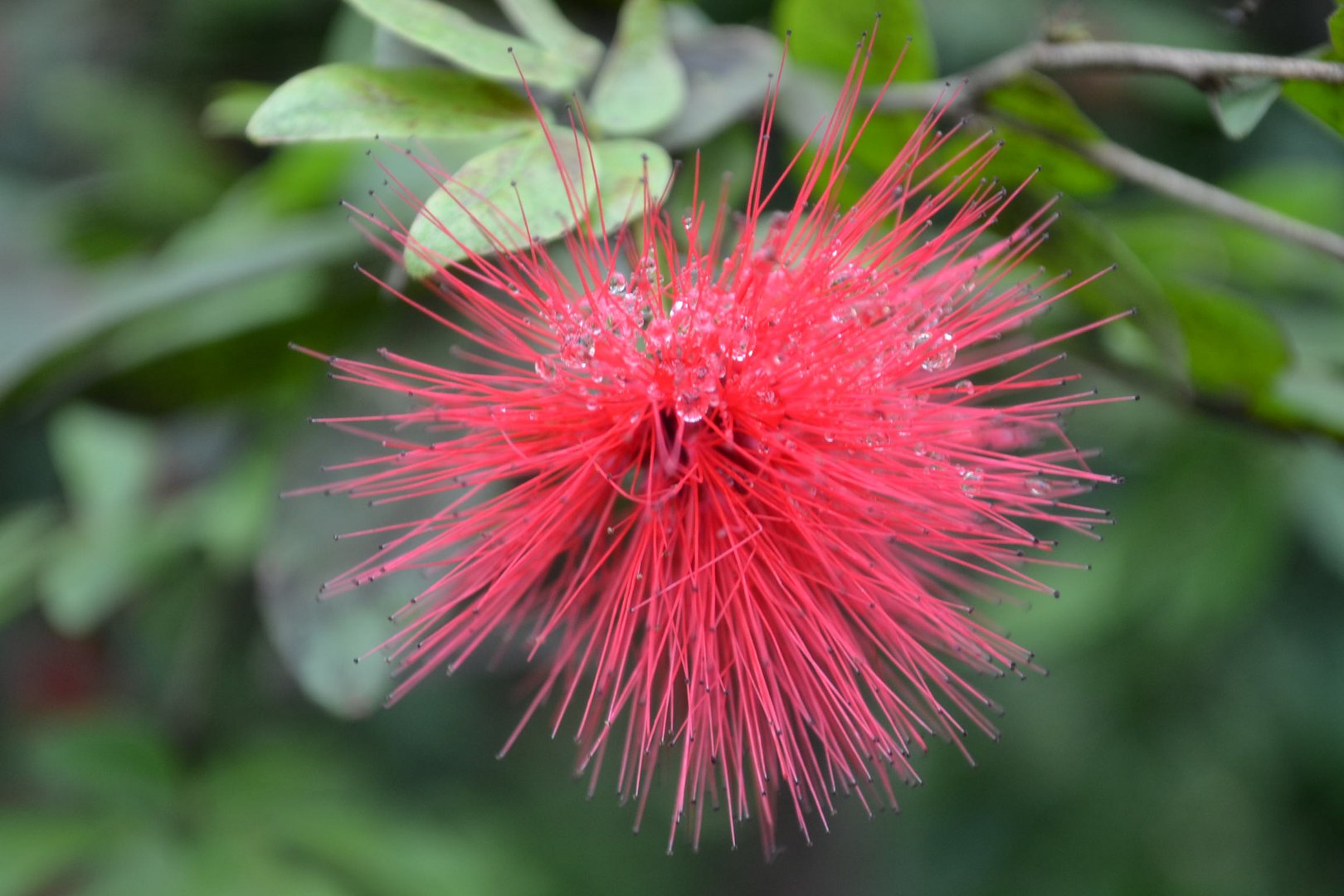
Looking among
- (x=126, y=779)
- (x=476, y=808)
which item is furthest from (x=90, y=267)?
(x=476, y=808)

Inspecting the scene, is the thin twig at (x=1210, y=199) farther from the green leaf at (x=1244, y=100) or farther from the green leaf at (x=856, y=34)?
the green leaf at (x=856, y=34)

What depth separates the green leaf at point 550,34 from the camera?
46.0 inches

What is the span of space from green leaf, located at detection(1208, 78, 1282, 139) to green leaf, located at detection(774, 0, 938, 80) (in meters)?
0.32

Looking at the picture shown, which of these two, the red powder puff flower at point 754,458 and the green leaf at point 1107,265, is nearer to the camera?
the red powder puff flower at point 754,458

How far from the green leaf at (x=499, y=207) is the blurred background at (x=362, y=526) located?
34 centimetres

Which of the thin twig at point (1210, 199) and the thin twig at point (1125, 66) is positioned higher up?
the thin twig at point (1125, 66)

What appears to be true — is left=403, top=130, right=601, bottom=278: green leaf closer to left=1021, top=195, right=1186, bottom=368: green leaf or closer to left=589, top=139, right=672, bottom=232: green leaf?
left=589, top=139, right=672, bottom=232: green leaf

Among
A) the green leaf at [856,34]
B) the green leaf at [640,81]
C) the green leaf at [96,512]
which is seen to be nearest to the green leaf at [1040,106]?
the green leaf at [856,34]

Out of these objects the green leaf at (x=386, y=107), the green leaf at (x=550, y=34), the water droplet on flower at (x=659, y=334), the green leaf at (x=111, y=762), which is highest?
the green leaf at (x=550, y=34)

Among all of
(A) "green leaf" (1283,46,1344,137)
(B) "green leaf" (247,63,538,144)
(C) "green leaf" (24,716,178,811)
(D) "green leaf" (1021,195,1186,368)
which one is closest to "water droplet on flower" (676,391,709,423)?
(B) "green leaf" (247,63,538,144)

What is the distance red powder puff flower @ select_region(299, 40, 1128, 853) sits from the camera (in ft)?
3.06

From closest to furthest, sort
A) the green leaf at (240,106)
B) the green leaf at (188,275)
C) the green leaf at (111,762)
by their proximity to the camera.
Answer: the green leaf at (188,275)
the green leaf at (240,106)
the green leaf at (111,762)

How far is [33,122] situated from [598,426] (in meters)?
2.28

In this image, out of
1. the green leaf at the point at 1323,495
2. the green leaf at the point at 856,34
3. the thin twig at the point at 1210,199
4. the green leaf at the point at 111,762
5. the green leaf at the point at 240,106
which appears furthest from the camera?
the green leaf at the point at 1323,495
